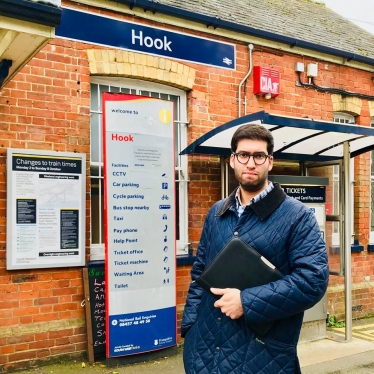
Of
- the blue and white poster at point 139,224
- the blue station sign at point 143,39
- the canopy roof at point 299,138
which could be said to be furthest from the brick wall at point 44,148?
the canopy roof at point 299,138

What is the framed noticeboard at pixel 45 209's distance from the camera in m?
5.06

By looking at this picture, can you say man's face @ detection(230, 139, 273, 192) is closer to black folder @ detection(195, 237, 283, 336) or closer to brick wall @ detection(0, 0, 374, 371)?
black folder @ detection(195, 237, 283, 336)

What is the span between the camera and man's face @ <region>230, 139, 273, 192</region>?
8.02ft

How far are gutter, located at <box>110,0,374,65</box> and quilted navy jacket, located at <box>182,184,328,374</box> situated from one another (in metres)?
4.18

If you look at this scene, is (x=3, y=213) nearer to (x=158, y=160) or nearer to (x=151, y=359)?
(x=158, y=160)

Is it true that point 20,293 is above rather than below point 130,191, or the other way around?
below

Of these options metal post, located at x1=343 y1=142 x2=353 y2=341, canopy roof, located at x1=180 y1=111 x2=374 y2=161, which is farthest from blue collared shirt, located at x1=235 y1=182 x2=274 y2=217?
metal post, located at x1=343 y1=142 x2=353 y2=341

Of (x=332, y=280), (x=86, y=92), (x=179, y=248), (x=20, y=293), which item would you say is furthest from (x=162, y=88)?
(x=332, y=280)

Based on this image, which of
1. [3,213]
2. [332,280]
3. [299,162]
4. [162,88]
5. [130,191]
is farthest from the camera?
[332,280]

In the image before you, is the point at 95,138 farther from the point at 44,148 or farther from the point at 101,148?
the point at 44,148

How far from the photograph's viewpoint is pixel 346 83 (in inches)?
321

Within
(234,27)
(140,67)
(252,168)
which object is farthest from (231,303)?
(234,27)

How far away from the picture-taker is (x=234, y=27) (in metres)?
6.69

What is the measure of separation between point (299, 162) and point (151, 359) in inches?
141
